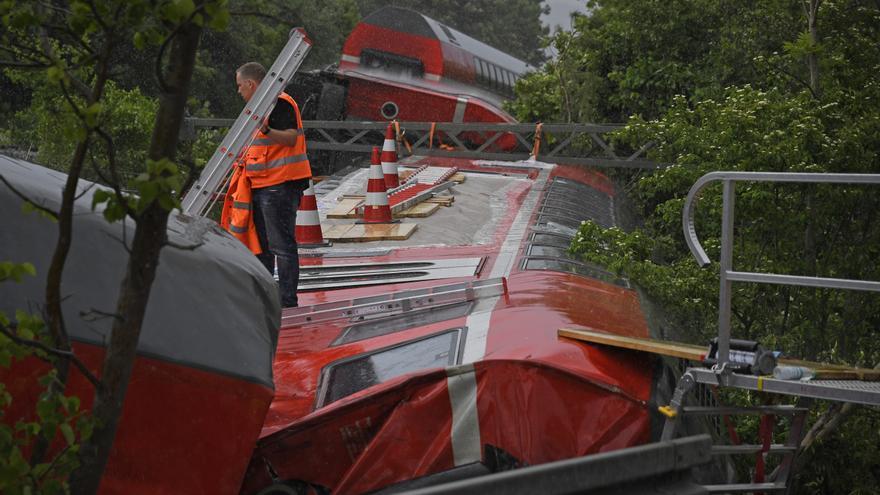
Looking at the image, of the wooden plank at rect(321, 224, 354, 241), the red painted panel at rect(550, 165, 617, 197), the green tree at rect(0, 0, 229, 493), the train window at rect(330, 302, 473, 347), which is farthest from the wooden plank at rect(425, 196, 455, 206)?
the green tree at rect(0, 0, 229, 493)

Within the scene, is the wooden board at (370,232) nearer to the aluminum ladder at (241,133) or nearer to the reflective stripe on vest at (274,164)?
the reflective stripe on vest at (274,164)

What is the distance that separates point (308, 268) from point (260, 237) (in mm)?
728

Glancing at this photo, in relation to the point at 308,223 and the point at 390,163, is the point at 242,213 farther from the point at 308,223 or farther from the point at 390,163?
the point at 390,163

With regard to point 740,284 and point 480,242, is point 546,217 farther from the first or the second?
point 740,284

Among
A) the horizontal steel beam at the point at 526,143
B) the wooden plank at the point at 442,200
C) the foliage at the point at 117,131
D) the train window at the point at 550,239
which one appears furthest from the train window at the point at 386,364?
the foliage at the point at 117,131

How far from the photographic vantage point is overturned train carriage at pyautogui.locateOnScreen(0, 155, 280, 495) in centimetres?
355

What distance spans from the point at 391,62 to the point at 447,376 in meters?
17.5

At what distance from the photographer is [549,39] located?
17266 millimetres

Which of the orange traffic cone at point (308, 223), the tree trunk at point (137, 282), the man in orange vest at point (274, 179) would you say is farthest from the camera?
the orange traffic cone at point (308, 223)

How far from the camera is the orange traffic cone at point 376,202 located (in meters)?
Answer: 9.23

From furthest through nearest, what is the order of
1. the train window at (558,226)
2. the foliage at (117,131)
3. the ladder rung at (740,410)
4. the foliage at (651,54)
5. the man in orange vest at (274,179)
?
the foliage at (117,131) → the foliage at (651,54) → the train window at (558,226) → the man in orange vest at (274,179) → the ladder rung at (740,410)

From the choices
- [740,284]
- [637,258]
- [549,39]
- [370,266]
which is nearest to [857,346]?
[740,284]

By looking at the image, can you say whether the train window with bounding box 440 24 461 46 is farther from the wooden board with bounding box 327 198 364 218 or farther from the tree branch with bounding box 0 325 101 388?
the tree branch with bounding box 0 325 101 388

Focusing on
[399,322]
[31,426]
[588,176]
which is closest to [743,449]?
[399,322]
